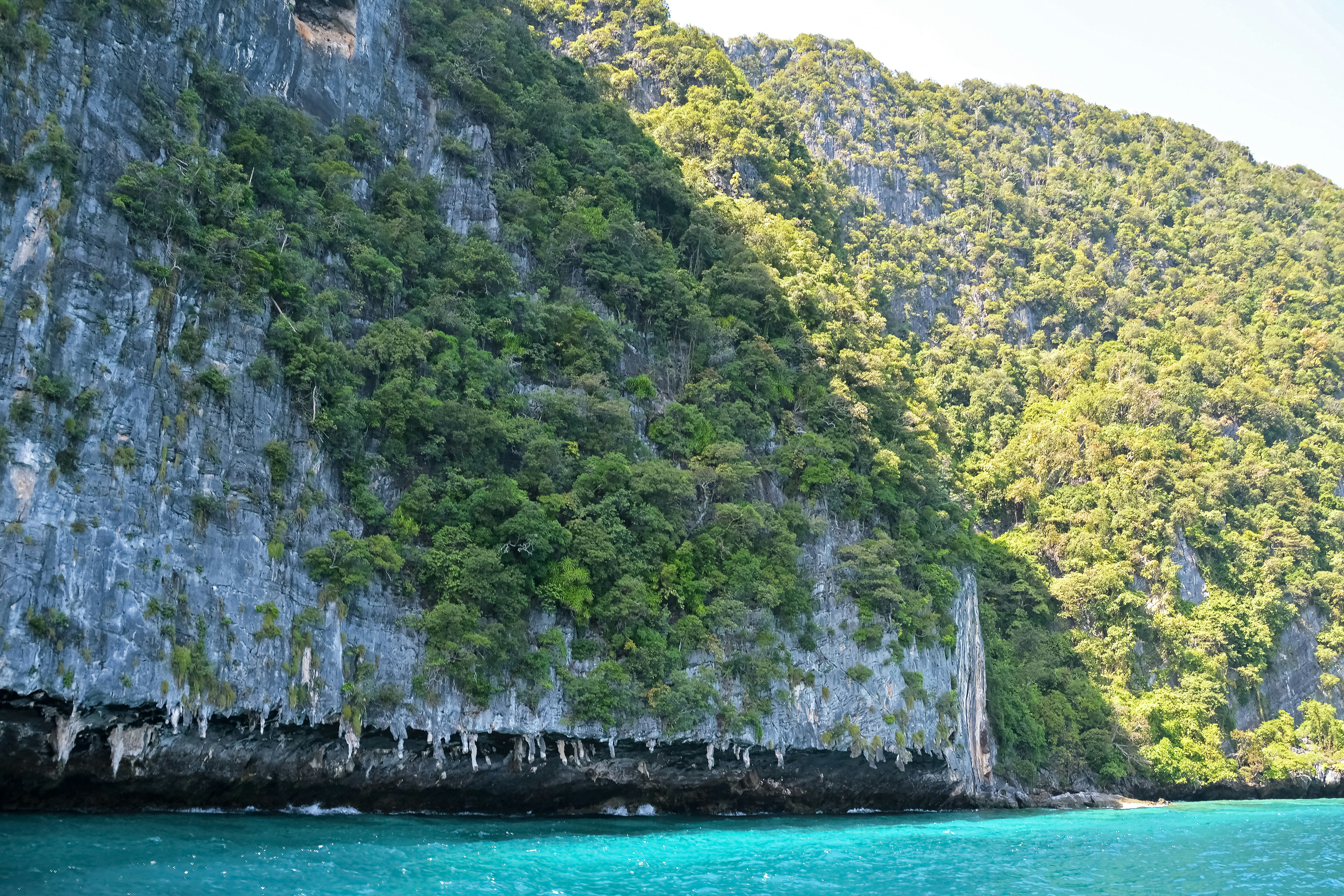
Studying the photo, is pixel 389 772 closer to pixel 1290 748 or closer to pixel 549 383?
pixel 549 383

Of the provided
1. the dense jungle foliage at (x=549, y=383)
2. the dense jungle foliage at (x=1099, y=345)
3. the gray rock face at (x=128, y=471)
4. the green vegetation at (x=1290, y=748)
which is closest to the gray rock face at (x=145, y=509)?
the gray rock face at (x=128, y=471)

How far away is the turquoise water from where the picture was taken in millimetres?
14461

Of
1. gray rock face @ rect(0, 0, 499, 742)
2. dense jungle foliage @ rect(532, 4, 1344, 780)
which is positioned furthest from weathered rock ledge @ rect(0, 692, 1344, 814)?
dense jungle foliage @ rect(532, 4, 1344, 780)

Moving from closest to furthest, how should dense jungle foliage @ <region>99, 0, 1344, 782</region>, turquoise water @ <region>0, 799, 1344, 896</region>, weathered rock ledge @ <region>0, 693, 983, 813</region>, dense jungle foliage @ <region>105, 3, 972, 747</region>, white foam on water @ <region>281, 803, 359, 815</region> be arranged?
1. turquoise water @ <region>0, 799, 1344, 896</region>
2. weathered rock ledge @ <region>0, 693, 983, 813</region>
3. white foam on water @ <region>281, 803, 359, 815</region>
4. dense jungle foliage @ <region>105, 3, 972, 747</region>
5. dense jungle foliage @ <region>99, 0, 1344, 782</region>

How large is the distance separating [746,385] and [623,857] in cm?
1885

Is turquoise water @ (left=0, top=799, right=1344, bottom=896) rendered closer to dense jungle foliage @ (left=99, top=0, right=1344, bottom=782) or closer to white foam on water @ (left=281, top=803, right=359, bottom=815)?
white foam on water @ (left=281, top=803, right=359, bottom=815)

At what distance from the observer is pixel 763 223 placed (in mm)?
40438

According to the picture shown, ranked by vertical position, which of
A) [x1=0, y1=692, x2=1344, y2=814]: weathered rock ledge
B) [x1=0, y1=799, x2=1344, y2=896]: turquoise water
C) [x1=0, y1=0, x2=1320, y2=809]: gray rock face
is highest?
[x1=0, y1=0, x2=1320, y2=809]: gray rock face

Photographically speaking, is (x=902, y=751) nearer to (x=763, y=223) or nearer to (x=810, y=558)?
(x=810, y=558)

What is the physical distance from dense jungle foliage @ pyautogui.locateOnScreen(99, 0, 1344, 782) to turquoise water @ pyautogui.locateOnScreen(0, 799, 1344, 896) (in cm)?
353

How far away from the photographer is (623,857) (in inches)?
733

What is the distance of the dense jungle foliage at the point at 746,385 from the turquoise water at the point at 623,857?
3528 millimetres

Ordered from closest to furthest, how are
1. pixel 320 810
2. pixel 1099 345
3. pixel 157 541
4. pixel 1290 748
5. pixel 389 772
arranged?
pixel 157 541, pixel 320 810, pixel 389 772, pixel 1290 748, pixel 1099 345

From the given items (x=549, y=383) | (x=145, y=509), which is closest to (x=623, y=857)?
(x=145, y=509)
